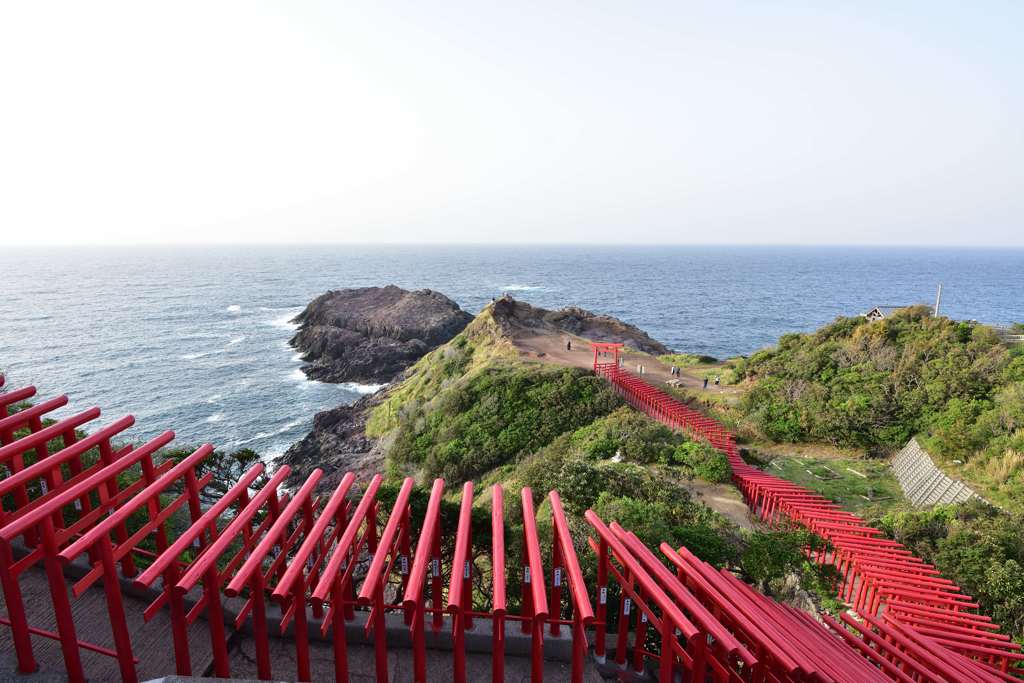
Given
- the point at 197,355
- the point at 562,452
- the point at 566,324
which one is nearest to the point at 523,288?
the point at 197,355

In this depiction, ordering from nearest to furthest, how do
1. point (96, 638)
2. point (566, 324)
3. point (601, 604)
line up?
point (96, 638), point (601, 604), point (566, 324)

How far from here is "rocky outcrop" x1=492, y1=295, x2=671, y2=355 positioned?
3922cm

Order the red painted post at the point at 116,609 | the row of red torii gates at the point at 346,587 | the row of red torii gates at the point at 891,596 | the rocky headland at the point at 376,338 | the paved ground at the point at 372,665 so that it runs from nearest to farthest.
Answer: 1. the red painted post at the point at 116,609
2. the row of red torii gates at the point at 346,587
3. the paved ground at the point at 372,665
4. the row of red torii gates at the point at 891,596
5. the rocky headland at the point at 376,338

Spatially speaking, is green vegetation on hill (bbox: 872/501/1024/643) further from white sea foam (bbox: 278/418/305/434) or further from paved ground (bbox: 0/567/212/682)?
white sea foam (bbox: 278/418/305/434)

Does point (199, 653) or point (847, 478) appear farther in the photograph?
point (847, 478)

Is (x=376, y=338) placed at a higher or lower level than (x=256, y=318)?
higher

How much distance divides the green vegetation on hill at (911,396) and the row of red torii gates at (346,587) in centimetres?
1087

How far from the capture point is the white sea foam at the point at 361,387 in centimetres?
4600

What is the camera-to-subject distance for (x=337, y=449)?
3195cm

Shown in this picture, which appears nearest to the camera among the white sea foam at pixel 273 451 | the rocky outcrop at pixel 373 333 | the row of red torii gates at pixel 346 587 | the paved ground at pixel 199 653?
the row of red torii gates at pixel 346 587

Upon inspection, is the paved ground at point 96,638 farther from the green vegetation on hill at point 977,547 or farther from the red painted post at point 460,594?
the green vegetation on hill at point 977,547

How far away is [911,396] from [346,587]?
23.3m

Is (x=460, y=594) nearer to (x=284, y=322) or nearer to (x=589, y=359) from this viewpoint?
(x=589, y=359)

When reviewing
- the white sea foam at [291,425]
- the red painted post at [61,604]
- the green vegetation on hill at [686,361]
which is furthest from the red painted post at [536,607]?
the white sea foam at [291,425]
